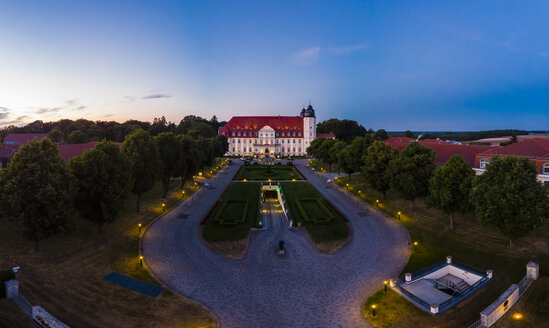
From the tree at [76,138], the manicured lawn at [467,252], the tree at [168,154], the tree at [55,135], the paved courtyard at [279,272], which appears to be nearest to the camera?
the manicured lawn at [467,252]

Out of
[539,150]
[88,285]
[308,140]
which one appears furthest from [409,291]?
[308,140]

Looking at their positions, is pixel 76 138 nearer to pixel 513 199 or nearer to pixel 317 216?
pixel 317 216

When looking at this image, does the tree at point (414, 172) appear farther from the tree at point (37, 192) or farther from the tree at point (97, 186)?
the tree at point (37, 192)

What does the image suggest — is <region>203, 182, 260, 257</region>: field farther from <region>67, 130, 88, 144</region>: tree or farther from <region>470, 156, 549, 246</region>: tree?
<region>67, 130, 88, 144</region>: tree

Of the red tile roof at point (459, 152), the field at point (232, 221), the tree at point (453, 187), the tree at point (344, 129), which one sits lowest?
the field at point (232, 221)

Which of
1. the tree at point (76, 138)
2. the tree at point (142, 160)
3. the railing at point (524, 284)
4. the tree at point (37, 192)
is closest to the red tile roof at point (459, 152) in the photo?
the railing at point (524, 284)

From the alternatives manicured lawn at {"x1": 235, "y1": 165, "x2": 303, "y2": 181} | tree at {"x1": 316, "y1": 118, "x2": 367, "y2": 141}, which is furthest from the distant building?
tree at {"x1": 316, "y1": 118, "x2": 367, "y2": 141}
